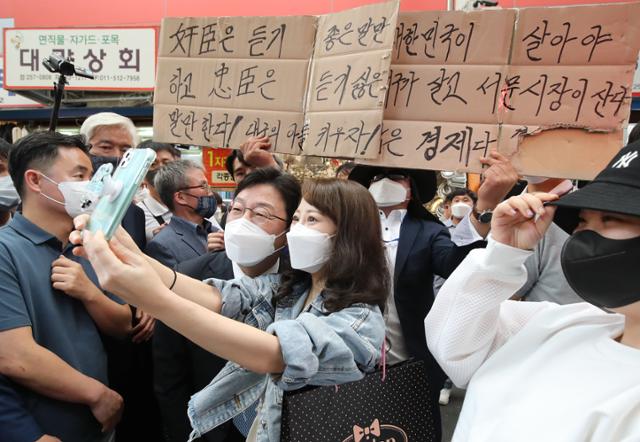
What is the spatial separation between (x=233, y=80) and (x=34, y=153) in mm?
798

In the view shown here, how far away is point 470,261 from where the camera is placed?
1.16m

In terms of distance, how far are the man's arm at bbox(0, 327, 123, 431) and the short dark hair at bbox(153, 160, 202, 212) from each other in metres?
1.41

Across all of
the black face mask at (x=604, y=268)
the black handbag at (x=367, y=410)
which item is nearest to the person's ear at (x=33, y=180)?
the black handbag at (x=367, y=410)

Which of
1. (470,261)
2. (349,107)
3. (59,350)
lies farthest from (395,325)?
(59,350)

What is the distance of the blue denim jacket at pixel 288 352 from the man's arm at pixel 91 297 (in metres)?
0.56

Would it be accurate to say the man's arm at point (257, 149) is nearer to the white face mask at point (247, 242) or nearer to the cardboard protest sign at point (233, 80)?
the cardboard protest sign at point (233, 80)

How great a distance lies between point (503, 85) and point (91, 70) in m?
5.40

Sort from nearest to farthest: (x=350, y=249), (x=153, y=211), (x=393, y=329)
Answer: (x=350, y=249) → (x=393, y=329) → (x=153, y=211)

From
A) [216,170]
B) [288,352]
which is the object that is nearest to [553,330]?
[288,352]

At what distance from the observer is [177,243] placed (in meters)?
2.66

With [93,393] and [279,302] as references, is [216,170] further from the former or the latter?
[279,302]

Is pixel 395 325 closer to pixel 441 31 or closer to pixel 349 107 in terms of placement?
Answer: pixel 349 107

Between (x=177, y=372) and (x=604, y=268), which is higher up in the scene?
(x=604, y=268)

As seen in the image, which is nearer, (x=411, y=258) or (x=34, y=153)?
(x=34, y=153)
